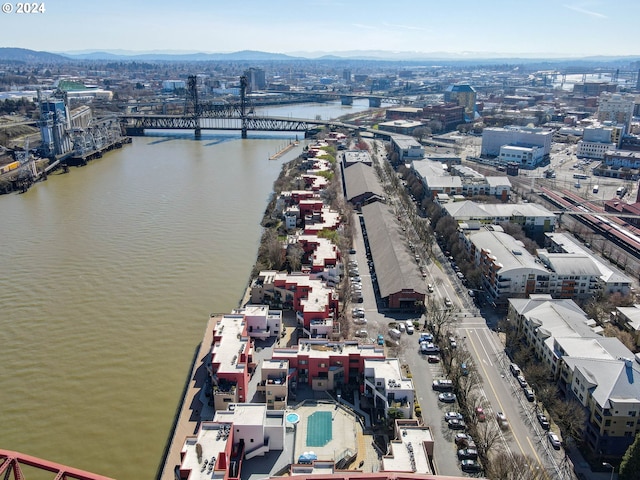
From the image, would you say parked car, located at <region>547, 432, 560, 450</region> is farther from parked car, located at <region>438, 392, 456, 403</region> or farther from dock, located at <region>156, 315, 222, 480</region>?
dock, located at <region>156, 315, 222, 480</region>

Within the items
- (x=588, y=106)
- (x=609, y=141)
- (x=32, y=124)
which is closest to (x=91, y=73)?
(x=32, y=124)

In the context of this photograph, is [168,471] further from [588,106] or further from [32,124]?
[588,106]

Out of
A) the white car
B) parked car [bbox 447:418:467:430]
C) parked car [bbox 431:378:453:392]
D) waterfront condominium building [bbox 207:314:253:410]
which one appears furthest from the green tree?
waterfront condominium building [bbox 207:314:253:410]

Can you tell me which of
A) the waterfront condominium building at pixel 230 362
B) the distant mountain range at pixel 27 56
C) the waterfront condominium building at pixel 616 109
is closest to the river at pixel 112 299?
the waterfront condominium building at pixel 230 362

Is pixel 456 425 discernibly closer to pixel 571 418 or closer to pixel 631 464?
pixel 571 418

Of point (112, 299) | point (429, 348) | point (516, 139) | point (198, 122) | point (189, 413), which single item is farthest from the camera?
point (198, 122)

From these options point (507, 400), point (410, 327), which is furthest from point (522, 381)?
point (410, 327)
